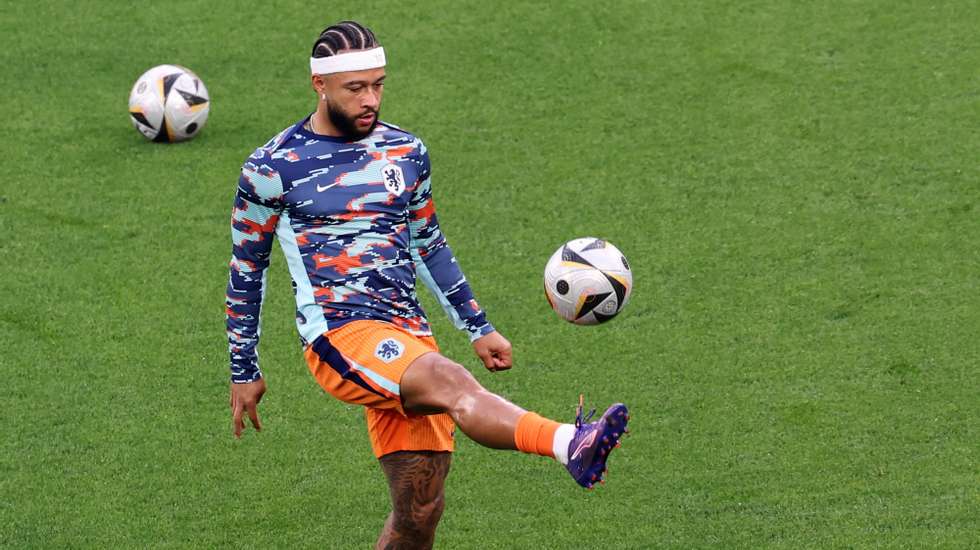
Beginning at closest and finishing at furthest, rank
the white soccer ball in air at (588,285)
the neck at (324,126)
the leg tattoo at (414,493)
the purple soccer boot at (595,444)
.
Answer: the purple soccer boot at (595,444), the neck at (324,126), the leg tattoo at (414,493), the white soccer ball in air at (588,285)

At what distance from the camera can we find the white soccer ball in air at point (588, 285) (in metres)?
7.58

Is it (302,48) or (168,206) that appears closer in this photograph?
(168,206)

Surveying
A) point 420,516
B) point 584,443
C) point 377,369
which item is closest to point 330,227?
point 377,369

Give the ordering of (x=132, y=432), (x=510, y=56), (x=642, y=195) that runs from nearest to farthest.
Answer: (x=132, y=432), (x=642, y=195), (x=510, y=56)

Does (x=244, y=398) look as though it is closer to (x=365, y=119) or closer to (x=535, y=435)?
(x=365, y=119)

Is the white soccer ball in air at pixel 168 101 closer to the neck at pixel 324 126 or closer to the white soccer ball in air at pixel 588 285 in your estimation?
the white soccer ball in air at pixel 588 285

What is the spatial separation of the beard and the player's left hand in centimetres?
112

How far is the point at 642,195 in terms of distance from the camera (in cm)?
1169

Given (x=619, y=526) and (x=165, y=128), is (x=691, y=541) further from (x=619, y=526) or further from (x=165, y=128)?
(x=165, y=128)

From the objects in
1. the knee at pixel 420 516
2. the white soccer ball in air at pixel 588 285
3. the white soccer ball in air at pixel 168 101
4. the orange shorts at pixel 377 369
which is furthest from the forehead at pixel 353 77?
the white soccer ball in air at pixel 168 101

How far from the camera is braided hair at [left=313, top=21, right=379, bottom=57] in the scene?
6.55 m

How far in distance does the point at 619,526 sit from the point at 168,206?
5.32 metres

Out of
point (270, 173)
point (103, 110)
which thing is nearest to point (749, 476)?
point (270, 173)

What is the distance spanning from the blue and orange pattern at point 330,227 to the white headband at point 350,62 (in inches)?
12.1
